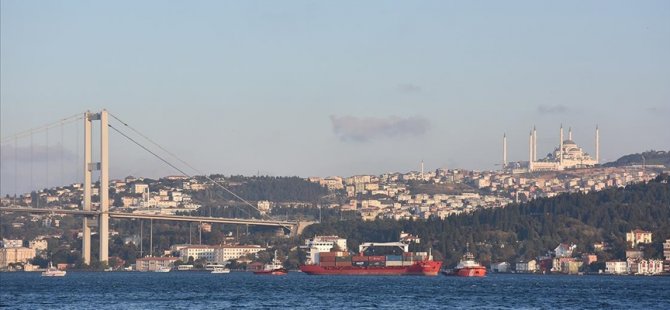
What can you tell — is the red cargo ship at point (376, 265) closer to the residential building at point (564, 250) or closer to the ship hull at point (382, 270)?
the ship hull at point (382, 270)

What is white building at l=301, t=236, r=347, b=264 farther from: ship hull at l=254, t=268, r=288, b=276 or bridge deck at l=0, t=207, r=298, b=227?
ship hull at l=254, t=268, r=288, b=276

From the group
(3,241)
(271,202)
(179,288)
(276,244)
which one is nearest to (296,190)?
(271,202)

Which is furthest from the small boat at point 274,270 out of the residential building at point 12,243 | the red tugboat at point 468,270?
the residential building at point 12,243

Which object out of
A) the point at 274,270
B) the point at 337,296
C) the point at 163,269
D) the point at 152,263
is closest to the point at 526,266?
the point at 274,270

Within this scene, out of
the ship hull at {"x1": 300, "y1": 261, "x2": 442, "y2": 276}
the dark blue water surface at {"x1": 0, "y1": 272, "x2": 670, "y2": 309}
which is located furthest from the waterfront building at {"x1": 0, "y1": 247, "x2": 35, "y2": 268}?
the dark blue water surface at {"x1": 0, "y1": 272, "x2": 670, "y2": 309}

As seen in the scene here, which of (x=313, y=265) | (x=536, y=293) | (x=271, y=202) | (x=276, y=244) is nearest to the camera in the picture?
(x=536, y=293)

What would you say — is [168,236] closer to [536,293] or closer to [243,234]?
[243,234]
